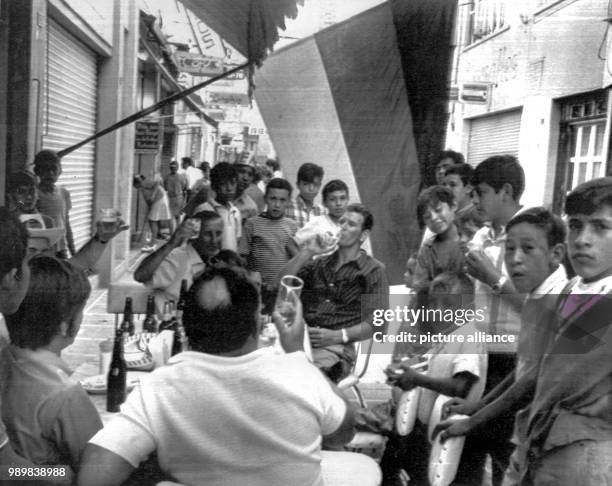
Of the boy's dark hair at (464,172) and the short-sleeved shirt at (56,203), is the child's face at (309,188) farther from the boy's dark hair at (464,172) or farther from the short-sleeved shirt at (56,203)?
the short-sleeved shirt at (56,203)

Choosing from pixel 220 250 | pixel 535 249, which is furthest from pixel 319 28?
pixel 535 249

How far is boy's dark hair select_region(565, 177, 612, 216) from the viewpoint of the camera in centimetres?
136

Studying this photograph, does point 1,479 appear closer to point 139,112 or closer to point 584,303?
point 139,112

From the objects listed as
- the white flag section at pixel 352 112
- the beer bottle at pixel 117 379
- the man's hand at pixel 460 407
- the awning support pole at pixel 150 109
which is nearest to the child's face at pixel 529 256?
the white flag section at pixel 352 112

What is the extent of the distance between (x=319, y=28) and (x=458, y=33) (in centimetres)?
32

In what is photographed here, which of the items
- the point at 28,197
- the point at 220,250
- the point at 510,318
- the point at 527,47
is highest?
the point at 527,47

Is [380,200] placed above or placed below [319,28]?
below

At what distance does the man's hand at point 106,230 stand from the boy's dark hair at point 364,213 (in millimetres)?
551

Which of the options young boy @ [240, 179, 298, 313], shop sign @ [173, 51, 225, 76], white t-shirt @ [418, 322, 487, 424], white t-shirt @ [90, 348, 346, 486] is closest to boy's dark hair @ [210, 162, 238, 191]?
young boy @ [240, 179, 298, 313]

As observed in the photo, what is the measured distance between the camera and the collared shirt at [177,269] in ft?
5.69

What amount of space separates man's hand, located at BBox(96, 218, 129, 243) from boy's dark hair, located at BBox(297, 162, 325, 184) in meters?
0.45

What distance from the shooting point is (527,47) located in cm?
154

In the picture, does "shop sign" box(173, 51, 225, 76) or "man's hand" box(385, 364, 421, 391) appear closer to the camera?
"shop sign" box(173, 51, 225, 76)

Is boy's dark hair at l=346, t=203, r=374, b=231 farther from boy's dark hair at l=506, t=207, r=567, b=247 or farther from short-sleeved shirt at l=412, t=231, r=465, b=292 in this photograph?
boy's dark hair at l=506, t=207, r=567, b=247
